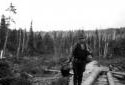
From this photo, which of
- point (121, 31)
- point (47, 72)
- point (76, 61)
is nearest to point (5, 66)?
point (47, 72)

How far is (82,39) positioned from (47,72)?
25.4m

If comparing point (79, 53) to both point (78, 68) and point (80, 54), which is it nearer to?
point (80, 54)

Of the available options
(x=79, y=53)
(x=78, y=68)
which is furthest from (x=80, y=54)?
(x=78, y=68)

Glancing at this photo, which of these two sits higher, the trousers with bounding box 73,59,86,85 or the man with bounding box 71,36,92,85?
the man with bounding box 71,36,92,85

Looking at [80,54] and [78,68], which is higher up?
[80,54]

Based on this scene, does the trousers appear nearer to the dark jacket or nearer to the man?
the man

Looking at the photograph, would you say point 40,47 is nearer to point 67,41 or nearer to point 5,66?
point 67,41

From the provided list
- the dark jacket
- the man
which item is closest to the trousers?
the man

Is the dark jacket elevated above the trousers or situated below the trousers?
above

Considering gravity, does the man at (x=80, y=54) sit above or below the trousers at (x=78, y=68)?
above

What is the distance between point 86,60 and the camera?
24.3ft

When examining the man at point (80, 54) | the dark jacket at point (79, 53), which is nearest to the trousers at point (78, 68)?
the man at point (80, 54)

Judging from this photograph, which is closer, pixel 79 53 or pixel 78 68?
pixel 79 53

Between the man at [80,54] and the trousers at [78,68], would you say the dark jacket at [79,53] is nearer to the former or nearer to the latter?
the man at [80,54]
